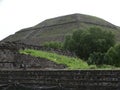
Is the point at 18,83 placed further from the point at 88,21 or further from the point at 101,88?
the point at 88,21

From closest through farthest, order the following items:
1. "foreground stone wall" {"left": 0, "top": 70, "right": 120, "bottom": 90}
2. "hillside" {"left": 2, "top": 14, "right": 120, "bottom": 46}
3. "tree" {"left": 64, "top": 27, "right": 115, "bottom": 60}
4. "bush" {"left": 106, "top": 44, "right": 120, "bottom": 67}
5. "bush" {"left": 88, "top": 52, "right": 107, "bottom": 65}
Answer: "foreground stone wall" {"left": 0, "top": 70, "right": 120, "bottom": 90} → "bush" {"left": 88, "top": 52, "right": 107, "bottom": 65} → "bush" {"left": 106, "top": 44, "right": 120, "bottom": 67} → "tree" {"left": 64, "top": 27, "right": 115, "bottom": 60} → "hillside" {"left": 2, "top": 14, "right": 120, "bottom": 46}

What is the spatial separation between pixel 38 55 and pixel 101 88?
15.0 m

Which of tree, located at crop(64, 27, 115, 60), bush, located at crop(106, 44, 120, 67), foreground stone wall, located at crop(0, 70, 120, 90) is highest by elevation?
foreground stone wall, located at crop(0, 70, 120, 90)

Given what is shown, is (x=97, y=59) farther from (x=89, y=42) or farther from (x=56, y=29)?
(x=56, y=29)

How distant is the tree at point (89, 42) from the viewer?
51.5m

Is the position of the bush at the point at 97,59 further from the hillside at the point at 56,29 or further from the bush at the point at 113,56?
the hillside at the point at 56,29

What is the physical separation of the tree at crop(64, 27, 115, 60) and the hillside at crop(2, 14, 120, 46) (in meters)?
47.8

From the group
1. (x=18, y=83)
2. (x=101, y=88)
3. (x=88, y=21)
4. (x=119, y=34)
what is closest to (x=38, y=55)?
(x=18, y=83)

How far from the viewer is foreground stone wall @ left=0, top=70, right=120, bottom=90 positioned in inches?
550

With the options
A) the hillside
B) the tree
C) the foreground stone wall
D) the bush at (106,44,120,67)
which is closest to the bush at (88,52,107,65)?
the bush at (106,44,120,67)

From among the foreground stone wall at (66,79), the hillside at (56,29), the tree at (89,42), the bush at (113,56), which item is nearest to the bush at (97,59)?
the bush at (113,56)

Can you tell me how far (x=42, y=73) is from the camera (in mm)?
15727

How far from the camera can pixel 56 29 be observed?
120 meters

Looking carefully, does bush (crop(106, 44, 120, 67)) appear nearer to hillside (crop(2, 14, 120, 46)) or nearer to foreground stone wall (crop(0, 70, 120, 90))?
foreground stone wall (crop(0, 70, 120, 90))
